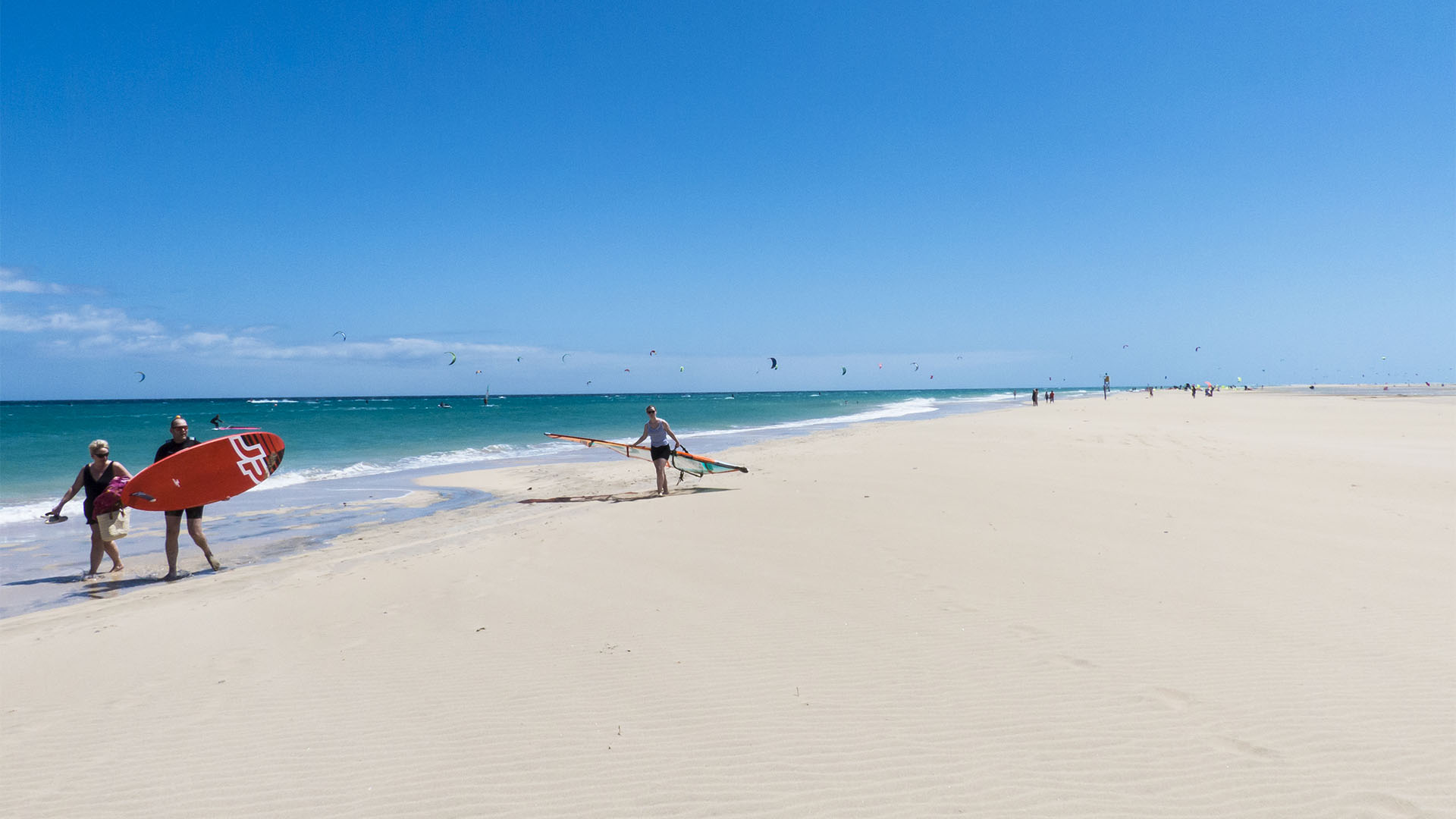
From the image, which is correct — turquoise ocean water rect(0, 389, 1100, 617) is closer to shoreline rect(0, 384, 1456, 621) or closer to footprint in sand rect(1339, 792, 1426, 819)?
shoreline rect(0, 384, 1456, 621)

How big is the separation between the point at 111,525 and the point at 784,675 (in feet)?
26.7

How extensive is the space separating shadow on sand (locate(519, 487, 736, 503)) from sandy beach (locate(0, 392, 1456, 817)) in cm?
307

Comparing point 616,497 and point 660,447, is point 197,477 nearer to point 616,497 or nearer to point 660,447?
point 616,497

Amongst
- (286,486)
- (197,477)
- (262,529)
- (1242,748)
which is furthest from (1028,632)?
(286,486)

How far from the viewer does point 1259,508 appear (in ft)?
29.5

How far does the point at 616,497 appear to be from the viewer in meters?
12.5

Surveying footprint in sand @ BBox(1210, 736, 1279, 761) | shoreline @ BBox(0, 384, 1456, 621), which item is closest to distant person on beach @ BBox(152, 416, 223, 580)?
shoreline @ BBox(0, 384, 1456, 621)

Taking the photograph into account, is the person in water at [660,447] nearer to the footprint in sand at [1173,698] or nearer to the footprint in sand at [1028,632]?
the footprint in sand at [1028,632]

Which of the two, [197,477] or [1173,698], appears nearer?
[1173,698]

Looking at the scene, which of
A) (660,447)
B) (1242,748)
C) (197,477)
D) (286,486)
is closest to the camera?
(1242,748)

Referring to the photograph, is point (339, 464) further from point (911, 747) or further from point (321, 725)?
point (911, 747)

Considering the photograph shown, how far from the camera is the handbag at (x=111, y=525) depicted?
7.75 m

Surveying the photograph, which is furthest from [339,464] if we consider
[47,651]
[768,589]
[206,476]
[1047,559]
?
[1047,559]

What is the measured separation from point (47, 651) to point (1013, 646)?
6.99 m
